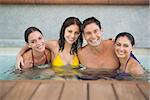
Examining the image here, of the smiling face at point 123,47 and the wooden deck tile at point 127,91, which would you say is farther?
the smiling face at point 123,47

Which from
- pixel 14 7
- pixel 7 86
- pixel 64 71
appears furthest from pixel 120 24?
pixel 7 86

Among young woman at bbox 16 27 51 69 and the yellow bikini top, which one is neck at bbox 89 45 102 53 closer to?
the yellow bikini top

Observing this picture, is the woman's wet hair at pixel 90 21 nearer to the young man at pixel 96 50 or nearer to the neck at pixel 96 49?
the young man at pixel 96 50

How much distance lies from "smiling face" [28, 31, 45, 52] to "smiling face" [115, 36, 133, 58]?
424mm

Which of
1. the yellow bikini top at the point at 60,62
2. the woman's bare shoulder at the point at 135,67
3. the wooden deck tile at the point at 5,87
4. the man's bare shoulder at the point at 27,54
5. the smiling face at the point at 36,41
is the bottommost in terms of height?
the wooden deck tile at the point at 5,87

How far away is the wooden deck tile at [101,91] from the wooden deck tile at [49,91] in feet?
0.45

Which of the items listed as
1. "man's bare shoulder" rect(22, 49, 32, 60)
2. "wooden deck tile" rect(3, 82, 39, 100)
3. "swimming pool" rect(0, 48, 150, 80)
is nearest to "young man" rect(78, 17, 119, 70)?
"swimming pool" rect(0, 48, 150, 80)

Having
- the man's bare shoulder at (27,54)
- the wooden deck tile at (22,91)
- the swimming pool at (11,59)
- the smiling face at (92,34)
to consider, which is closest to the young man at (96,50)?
the smiling face at (92,34)

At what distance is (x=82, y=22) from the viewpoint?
151 cm

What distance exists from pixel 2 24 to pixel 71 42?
41 cm

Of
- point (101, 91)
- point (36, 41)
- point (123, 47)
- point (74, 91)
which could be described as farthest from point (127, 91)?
point (36, 41)

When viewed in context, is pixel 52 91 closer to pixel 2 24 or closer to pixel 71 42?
pixel 71 42

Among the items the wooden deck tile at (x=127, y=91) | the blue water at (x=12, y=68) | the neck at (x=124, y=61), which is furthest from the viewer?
the neck at (x=124, y=61)

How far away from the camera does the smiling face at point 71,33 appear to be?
1525mm
